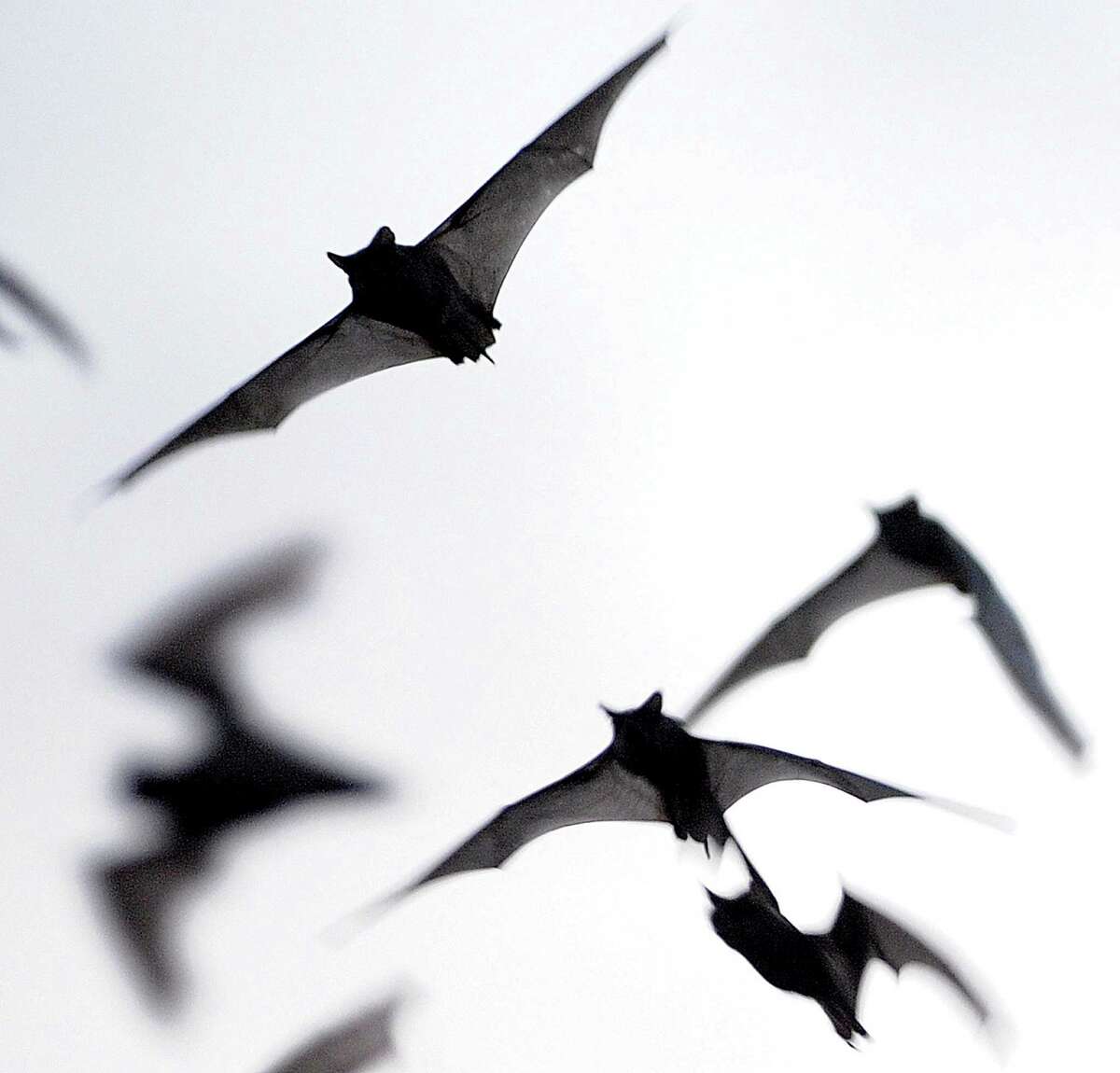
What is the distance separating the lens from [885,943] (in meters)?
5.79

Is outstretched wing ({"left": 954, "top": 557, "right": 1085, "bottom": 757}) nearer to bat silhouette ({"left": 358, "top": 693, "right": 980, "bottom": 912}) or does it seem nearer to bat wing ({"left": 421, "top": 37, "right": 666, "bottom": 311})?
bat silhouette ({"left": 358, "top": 693, "right": 980, "bottom": 912})

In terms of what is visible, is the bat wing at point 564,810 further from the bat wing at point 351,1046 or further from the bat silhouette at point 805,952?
the bat wing at point 351,1046

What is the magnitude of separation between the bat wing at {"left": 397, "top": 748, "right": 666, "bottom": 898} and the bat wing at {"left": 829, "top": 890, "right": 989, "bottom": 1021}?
1004 mm

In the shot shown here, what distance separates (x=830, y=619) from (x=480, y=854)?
83.5 inches

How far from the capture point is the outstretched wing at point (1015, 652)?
523 centimetres

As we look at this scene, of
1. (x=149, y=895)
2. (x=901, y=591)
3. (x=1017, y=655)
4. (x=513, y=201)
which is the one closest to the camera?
(x=1017, y=655)

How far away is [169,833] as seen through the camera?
7.21 m

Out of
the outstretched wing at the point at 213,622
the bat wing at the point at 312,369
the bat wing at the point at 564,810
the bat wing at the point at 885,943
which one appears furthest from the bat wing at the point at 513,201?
the bat wing at the point at 885,943

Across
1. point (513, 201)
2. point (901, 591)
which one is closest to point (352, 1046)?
point (901, 591)

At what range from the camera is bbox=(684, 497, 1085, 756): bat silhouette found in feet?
18.3

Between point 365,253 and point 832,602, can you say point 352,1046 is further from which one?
point 365,253

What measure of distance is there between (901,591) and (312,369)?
322 cm

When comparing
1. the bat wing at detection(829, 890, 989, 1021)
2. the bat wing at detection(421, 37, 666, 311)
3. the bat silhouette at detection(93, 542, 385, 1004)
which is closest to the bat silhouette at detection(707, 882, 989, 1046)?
the bat wing at detection(829, 890, 989, 1021)

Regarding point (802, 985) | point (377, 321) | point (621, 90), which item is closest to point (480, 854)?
point (802, 985)
